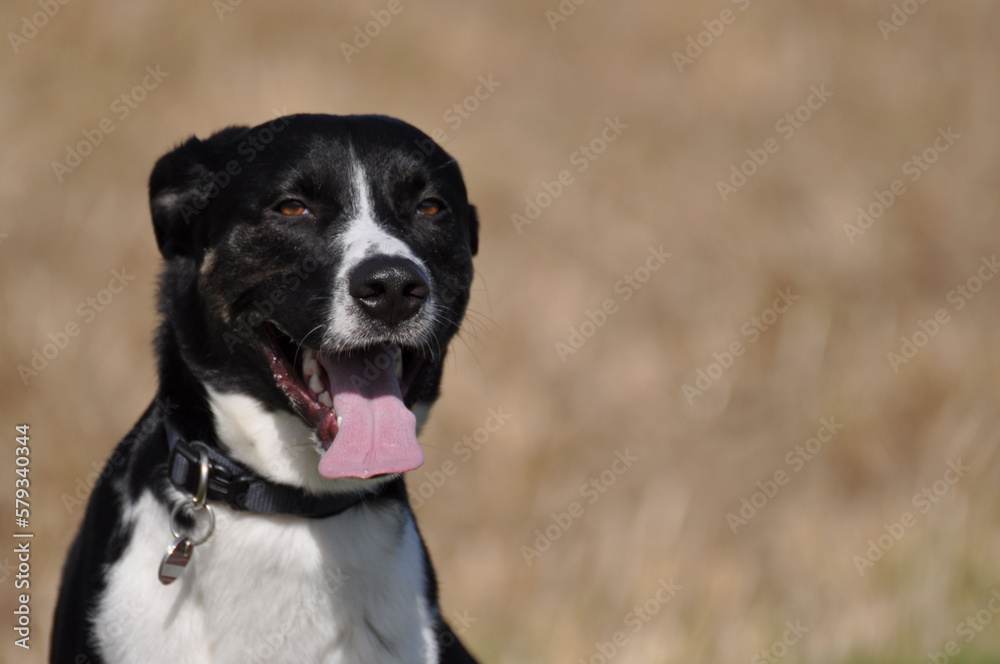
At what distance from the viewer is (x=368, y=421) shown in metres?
3.03

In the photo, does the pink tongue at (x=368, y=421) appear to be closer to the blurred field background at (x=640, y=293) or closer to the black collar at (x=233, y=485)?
the black collar at (x=233, y=485)

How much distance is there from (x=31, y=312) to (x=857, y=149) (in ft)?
21.6

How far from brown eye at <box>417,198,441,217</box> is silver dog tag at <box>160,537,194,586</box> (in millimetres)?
1230

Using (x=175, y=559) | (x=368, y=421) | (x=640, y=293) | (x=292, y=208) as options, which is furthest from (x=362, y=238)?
(x=640, y=293)

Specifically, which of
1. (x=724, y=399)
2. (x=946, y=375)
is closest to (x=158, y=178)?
(x=724, y=399)

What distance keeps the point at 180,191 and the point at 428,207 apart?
31.3 inches

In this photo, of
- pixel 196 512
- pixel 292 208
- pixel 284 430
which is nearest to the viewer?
pixel 196 512

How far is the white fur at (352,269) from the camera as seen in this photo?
3.02 meters

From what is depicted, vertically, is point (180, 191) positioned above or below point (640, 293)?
above

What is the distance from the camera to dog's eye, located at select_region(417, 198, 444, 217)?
11.4ft

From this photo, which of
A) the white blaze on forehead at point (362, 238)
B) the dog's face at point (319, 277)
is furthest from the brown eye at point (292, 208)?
the white blaze on forehead at point (362, 238)

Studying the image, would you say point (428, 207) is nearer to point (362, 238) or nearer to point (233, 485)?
point (362, 238)

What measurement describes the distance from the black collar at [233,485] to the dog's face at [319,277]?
0.07 meters

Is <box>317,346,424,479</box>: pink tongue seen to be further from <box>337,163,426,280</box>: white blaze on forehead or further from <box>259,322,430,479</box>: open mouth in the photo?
<box>337,163,426,280</box>: white blaze on forehead
